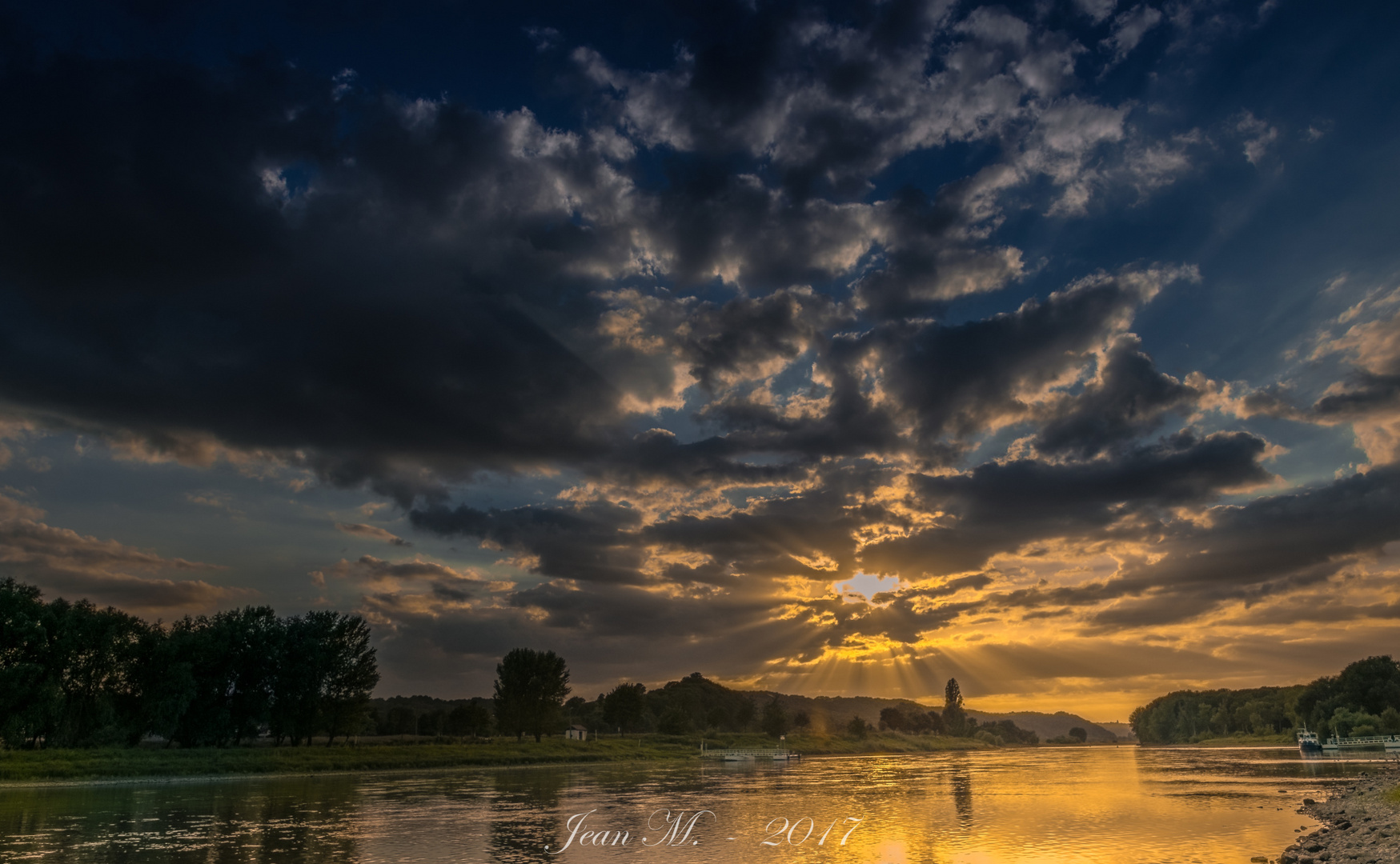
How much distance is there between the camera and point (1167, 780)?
90375mm

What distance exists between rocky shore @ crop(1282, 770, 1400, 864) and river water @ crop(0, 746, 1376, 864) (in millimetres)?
1694

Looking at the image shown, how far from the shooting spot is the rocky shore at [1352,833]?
30938mm

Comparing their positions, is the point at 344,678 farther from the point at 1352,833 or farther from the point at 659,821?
the point at 1352,833

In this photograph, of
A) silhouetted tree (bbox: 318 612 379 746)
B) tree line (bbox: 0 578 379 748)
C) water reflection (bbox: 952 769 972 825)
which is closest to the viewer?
water reflection (bbox: 952 769 972 825)

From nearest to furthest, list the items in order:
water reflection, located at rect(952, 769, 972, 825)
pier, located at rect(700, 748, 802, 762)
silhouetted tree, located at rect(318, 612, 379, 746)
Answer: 1. water reflection, located at rect(952, 769, 972, 825)
2. silhouetted tree, located at rect(318, 612, 379, 746)
3. pier, located at rect(700, 748, 802, 762)

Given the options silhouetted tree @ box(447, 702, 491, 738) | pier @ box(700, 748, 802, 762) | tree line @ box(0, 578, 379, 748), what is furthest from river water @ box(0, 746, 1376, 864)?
silhouetted tree @ box(447, 702, 491, 738)

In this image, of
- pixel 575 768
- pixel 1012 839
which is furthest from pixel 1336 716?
pixel 1012 839

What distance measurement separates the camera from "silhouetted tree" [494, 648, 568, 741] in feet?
565

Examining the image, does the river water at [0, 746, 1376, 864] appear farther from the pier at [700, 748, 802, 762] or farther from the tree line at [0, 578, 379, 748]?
the pier at [700, 748, 802, 762]

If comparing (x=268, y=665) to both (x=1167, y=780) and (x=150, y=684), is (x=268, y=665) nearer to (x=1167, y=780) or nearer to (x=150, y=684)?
(x=150, y=684)

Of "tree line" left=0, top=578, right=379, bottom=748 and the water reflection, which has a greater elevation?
"tree line" left=0, top=578, right=379, bottom=748

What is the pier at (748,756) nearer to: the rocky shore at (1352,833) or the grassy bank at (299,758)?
the grassy bank at (299,758)

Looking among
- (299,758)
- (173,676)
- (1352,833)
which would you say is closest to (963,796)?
(1352,833)

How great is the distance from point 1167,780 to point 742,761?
287ft
